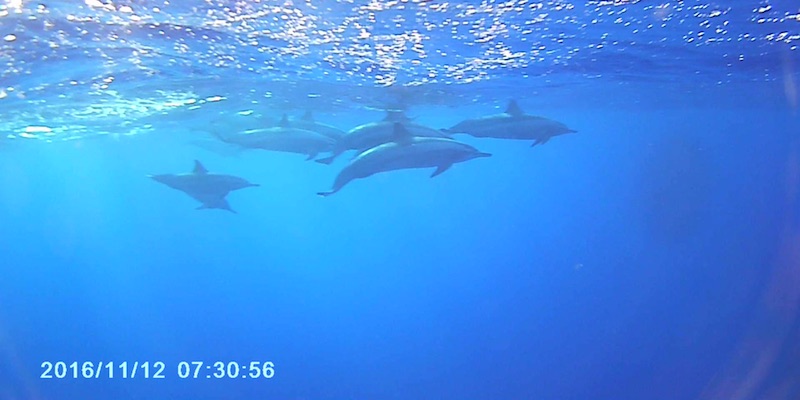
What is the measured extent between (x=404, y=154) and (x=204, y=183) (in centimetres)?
256

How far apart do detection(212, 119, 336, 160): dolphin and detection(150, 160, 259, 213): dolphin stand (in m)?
0.86

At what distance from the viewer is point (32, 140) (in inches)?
488

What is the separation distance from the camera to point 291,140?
8414 mm

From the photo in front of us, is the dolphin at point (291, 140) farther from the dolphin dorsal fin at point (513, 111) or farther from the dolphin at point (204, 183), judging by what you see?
the dolphin dorsal fin at point (513, 111)

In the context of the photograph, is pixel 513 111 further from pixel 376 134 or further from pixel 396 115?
pixel 396 115

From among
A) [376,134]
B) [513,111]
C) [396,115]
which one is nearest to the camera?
[376,134]

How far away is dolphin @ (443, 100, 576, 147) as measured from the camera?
25.2 feet

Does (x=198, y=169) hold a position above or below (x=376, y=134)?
below

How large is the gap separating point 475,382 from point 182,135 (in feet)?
26.2

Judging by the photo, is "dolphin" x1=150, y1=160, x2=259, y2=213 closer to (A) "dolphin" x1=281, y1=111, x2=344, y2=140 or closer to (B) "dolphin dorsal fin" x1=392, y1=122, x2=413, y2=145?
(A) "dolphin" x1=281, y1=111, x2=344, y2=140

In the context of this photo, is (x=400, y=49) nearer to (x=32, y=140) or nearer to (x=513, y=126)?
(x=513, y=126)

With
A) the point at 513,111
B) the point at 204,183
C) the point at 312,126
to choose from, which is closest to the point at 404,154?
the point at 513,111

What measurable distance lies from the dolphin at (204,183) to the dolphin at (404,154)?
1.47 m

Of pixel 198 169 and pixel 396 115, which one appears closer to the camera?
pixel 198 169
